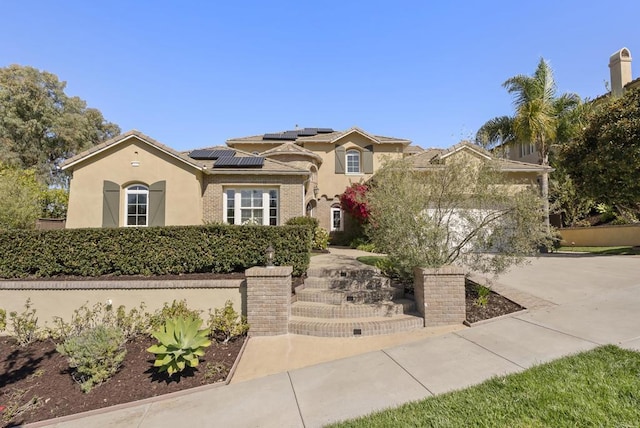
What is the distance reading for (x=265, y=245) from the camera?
27.2ft

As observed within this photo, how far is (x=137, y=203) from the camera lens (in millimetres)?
13281

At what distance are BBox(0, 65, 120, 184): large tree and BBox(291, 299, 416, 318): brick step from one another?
1320 inches

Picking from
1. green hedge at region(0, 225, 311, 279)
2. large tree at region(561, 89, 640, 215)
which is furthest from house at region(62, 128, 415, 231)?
large tree at region(561, 89, 640, 215)

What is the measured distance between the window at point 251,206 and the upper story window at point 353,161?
7.12 m

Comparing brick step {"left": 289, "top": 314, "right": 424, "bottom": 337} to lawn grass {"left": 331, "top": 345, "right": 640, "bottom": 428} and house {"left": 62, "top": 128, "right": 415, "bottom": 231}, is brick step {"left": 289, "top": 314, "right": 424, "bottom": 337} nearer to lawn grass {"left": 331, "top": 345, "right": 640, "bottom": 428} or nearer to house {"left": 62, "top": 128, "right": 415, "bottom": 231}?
lawn grass {"left": 331, "top": 345, "right": 640, "bottom": 428}

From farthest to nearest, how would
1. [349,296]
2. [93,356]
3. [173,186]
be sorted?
[173,186] → [349,296] → [93,356]

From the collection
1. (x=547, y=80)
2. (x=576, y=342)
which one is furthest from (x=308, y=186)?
(x=547, y=80)

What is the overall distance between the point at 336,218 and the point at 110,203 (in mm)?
11810

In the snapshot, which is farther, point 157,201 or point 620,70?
point 620,70

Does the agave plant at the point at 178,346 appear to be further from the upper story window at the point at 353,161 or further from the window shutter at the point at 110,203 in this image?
the upper story window at the point at 353,161

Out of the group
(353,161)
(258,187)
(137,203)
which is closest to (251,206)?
(258,187)

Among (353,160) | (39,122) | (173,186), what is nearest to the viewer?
(173,186)

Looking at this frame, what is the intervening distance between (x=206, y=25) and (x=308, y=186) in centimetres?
923

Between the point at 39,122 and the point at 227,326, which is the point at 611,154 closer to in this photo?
the point at 227,326
